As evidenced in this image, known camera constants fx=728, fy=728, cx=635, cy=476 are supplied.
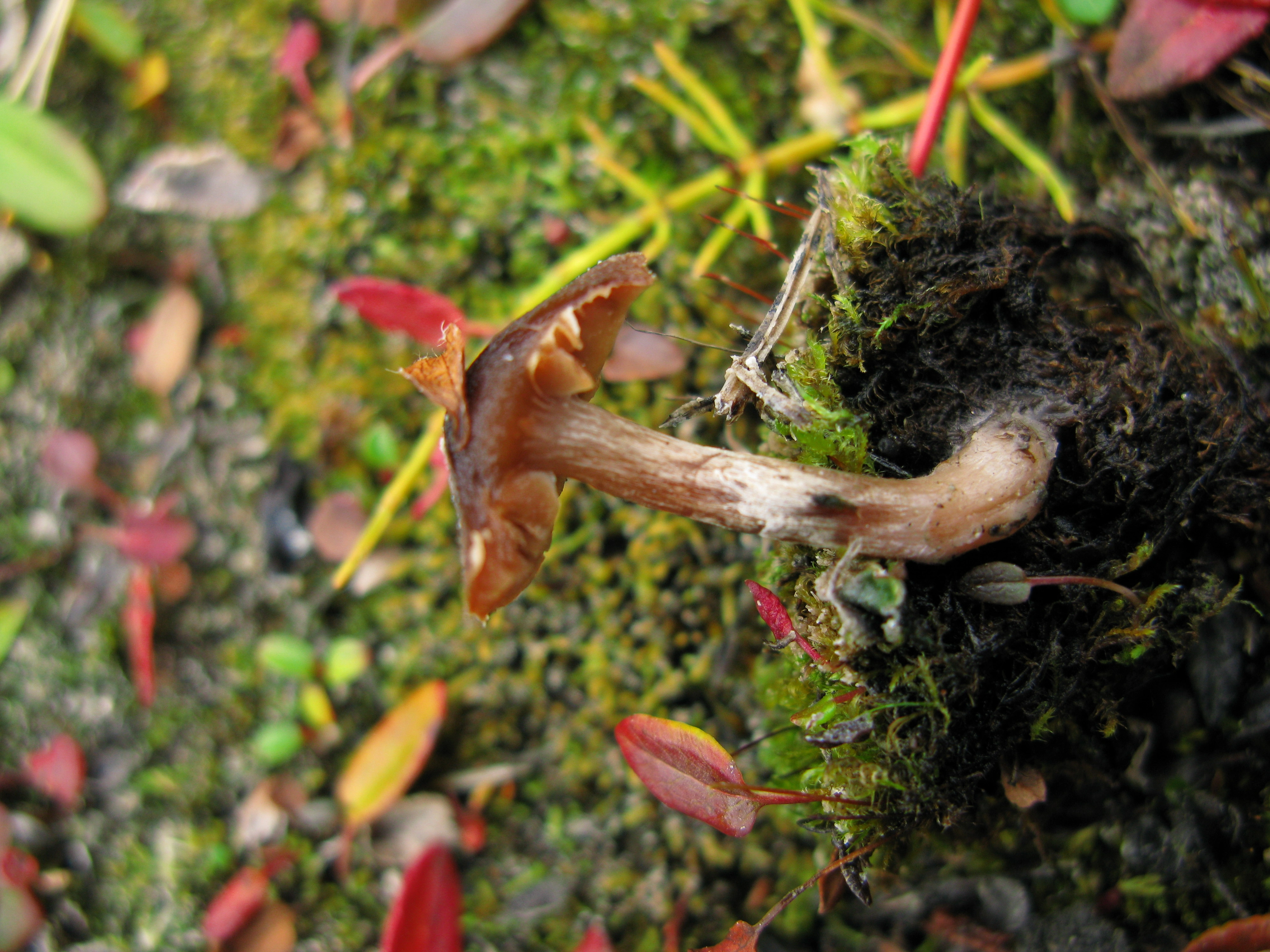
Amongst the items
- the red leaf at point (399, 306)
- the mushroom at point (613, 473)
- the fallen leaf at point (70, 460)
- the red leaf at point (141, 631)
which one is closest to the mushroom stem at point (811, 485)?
the mushroom at point (613, 473)

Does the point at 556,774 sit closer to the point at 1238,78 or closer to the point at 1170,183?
the point at 1170,183

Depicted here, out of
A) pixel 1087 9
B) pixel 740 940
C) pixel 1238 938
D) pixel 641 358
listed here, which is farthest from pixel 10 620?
pixel 1087 9

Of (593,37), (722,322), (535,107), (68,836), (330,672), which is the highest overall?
(593,37)

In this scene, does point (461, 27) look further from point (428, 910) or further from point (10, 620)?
point (428, 910)

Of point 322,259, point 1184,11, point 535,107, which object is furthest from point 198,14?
point 1184,11

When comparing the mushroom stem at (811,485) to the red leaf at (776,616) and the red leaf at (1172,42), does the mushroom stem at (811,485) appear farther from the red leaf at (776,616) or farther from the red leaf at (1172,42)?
the red leaf at (1172,42)

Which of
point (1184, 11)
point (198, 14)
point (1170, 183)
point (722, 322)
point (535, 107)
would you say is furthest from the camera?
point (198, 14)
